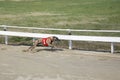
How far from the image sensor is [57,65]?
36.0 ft

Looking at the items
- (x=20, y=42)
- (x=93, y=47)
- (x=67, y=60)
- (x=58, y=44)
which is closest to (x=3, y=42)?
(x=20, y=42)

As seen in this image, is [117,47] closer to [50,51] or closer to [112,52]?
[112,52]

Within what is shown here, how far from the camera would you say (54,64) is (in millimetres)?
11133

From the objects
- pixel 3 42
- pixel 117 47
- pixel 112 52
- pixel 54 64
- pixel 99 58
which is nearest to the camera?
pixel 54 64

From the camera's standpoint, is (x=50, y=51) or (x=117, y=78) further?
(x=50, y=51)

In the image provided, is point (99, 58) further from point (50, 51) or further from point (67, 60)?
point (50, 51)

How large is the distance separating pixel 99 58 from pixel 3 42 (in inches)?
235

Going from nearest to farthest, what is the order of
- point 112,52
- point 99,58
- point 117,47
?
1. point 99,58
2. point 112,52
3. point 117,47

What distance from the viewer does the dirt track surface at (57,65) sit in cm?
954

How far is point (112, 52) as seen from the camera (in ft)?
42.4

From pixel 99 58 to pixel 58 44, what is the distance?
3498 mm

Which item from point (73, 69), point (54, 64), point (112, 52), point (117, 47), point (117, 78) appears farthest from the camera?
point (117, 47)

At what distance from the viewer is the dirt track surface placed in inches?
376

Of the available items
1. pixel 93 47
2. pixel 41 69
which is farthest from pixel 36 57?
pixel 93 47
